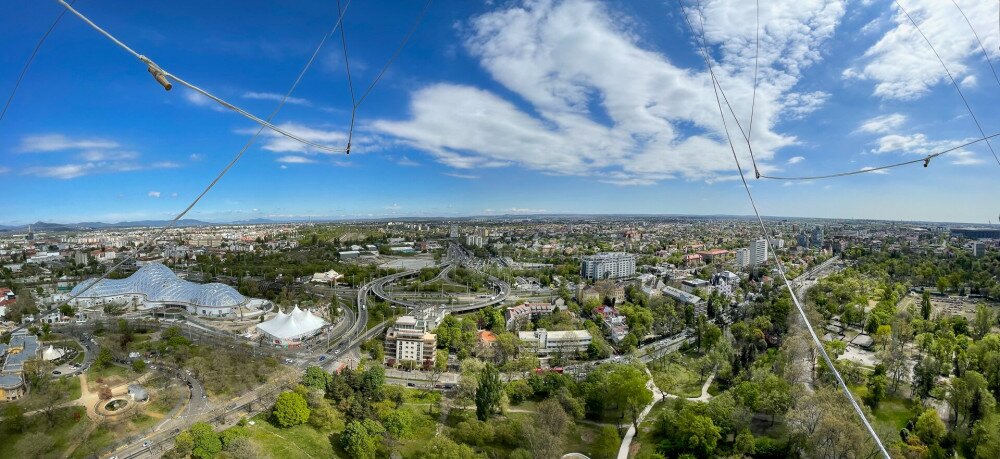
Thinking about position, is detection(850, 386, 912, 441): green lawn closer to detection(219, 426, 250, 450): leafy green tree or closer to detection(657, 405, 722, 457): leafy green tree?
detection(657, 405, 722, 457): leafy green tree

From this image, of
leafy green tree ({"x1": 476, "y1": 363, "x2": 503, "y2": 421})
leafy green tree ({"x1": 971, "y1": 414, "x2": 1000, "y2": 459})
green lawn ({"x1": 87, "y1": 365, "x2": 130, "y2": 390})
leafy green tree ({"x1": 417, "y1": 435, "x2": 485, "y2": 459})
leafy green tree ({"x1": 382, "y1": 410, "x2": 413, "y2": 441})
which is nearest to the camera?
leafy green tree ({"x1": 417, "y1": 435, "x2": 485, "y2": 459})

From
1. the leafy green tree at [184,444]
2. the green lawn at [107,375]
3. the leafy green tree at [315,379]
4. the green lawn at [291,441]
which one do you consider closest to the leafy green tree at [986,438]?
the green lawn at [291,441]

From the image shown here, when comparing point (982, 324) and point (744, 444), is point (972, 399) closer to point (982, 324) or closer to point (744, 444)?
point (744, 444)

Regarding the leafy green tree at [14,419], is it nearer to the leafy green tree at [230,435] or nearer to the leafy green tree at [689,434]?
the leafy green tree at [230,435]

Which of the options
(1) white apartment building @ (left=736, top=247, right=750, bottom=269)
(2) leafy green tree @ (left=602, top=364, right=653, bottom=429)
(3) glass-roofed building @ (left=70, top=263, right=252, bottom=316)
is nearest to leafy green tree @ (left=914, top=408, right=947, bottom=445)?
(2) leafy green tree @ (left=602, top=364, right=653, bottom=429)

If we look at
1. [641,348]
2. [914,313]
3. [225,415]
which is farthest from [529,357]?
[914,313]

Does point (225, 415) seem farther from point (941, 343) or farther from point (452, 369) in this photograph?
point (941, 343)
